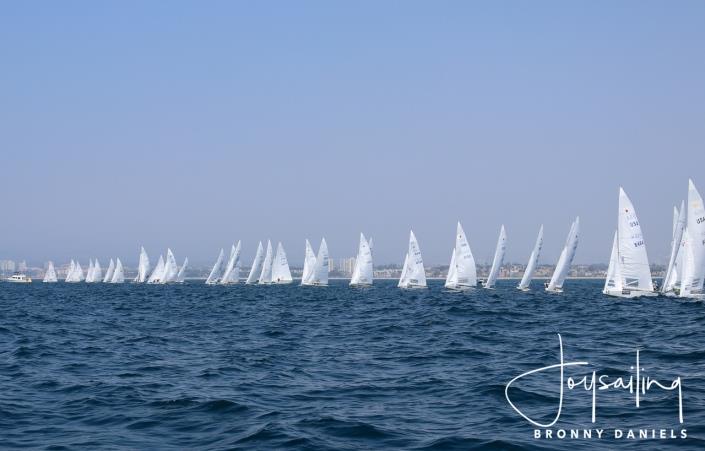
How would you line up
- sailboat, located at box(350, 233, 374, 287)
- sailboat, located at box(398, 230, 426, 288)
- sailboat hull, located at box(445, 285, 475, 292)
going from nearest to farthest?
sailboat hull, located at box(445, 285, 475, 292)
sailboat, located at box(398, 230, 426, 288)
sailboat, located at box(350, 233, 374, 287)

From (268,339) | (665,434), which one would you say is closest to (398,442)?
(665,434)

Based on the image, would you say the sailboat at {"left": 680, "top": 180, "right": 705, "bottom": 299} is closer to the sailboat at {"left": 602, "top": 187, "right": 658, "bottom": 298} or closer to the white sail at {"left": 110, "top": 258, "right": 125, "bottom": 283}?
the sailboat at {"left": 602, "top": 187, "right": 658, "bottom": 298}

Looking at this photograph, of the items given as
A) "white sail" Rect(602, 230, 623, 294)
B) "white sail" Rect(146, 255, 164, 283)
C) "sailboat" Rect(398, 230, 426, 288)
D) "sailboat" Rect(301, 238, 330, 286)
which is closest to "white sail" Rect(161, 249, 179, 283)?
"white sail" Rect(146, 255, 164, 283)

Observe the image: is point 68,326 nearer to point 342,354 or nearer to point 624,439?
point 342,354

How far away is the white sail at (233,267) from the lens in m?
125

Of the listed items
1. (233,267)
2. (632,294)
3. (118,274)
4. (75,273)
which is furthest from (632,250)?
(75,273)

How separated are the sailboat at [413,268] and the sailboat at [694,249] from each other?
121 ft

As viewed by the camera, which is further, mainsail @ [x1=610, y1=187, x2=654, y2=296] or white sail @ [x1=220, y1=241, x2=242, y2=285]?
white sail @ [x1=220, y1=241, x2=242, y2=285]

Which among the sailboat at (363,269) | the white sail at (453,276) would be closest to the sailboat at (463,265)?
the white sail at (453,276)

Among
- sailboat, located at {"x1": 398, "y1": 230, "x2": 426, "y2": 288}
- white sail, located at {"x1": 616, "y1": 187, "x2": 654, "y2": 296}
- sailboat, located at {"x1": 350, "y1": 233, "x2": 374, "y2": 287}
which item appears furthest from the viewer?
sailboat, located at {"x1": 350, "y1": 233, "x2": 374, "y2": 287}

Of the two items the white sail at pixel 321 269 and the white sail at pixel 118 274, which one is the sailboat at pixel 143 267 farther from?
the white sail at pixel 321 269

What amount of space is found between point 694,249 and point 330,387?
41.5 meters

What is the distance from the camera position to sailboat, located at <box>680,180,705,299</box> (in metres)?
48.9

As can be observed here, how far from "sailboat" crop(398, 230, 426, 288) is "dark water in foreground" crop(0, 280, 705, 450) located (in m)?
55.8
